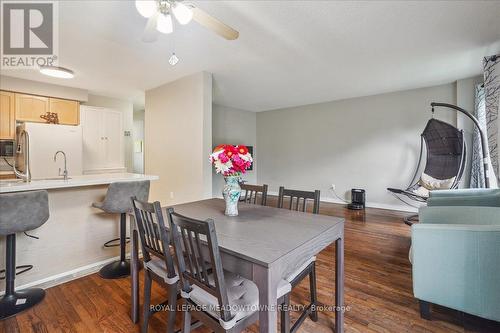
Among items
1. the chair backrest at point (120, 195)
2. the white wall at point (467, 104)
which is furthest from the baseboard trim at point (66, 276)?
the white wall at point (467, 104)

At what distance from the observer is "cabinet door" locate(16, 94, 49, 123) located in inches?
160

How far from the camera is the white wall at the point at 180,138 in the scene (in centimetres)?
367

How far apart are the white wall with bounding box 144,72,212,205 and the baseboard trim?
5.08ft

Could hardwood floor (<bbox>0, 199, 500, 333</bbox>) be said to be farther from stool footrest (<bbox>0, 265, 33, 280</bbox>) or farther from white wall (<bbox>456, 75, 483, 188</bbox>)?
white wall (<bbox>456, 75, 483, 188</bbox>)

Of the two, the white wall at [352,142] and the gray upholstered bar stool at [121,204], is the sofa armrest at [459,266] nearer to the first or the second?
the gray upholstered bar stool at [121,204]

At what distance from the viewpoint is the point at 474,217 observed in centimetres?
194

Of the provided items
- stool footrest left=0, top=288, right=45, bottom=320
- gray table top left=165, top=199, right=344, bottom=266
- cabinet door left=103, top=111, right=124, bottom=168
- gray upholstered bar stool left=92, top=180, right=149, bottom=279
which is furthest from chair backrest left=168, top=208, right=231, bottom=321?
cabinet door left=103, top=111, right=124, bottom=168

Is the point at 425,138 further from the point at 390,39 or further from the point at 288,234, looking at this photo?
the point at 288,234

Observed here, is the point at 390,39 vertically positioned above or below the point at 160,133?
above

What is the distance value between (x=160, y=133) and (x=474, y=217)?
4.45 m

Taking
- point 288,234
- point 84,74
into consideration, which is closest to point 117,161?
point 84,74

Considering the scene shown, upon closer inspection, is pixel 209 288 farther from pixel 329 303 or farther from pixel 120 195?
pixel 120 195

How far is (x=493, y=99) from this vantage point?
2.95 meters

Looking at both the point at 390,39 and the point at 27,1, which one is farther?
the point at 390,39
